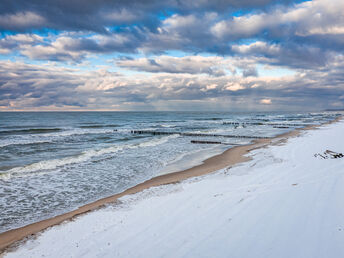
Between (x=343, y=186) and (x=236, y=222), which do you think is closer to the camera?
(x=236, y=222)

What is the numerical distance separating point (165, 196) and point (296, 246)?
425cm

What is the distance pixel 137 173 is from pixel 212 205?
262 inches

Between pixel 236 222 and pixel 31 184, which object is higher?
pixel 236 222

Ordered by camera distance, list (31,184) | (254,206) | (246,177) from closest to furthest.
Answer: (254,206), (246,177), (31,184)

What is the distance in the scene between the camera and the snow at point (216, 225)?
4.04 metres

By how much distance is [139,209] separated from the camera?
21.0 ft

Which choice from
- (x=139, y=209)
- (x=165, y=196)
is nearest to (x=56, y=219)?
(x=139, y=209)

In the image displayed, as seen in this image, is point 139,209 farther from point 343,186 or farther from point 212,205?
point 343,186

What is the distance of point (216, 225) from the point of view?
4.92 m

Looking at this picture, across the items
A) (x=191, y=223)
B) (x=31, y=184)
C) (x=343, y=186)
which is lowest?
(x=31, y=184)

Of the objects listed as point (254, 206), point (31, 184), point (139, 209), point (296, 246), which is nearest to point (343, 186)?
point (254, 206)

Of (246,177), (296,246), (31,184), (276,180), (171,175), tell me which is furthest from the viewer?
(171,175)

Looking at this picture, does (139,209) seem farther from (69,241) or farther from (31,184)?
(31,184)

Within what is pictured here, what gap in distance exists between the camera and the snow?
4.04 m
